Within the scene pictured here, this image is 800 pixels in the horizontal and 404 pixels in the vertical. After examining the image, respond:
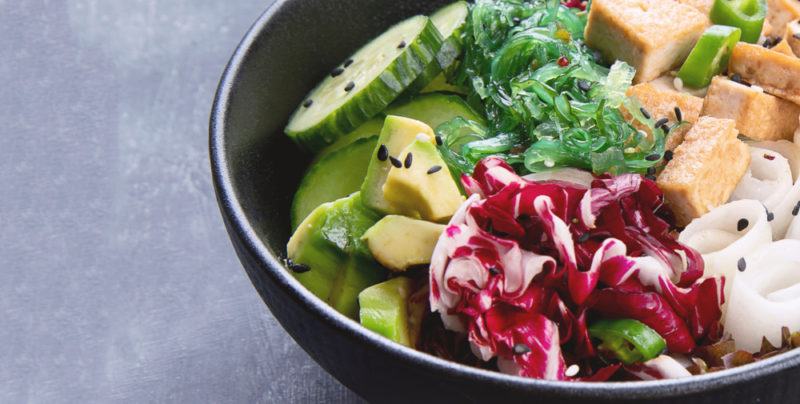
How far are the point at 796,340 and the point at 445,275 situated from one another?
0.86m

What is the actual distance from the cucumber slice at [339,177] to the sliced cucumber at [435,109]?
0.16 meters

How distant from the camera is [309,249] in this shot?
2.68m

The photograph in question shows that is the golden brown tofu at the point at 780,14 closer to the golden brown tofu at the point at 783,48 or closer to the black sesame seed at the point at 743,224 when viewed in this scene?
the golden brown tofu at the point at 783,48

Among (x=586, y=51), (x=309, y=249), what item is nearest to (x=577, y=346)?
(x=309, y=249)

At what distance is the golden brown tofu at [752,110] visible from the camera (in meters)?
2.87

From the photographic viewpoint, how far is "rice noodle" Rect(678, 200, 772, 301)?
2670 millimetres

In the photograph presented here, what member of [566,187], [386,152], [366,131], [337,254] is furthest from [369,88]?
[566,187]

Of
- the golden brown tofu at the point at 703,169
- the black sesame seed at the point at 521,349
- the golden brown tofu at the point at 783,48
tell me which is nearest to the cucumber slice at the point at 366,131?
the golden brown tofu at the point at 703,169

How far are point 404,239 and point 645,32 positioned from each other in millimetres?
1026

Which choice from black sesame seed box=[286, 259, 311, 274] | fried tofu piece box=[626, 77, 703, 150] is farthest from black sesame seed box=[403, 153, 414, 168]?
fried tofu piece box=[626, 77, 703, 150]

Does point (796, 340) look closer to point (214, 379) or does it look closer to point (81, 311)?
point (214, 379)

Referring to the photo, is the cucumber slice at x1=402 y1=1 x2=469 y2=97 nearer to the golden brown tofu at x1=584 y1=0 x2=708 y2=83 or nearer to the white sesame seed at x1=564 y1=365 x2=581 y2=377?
the golden brown tofu at x1=584 y1=0 x2=708 y2=83

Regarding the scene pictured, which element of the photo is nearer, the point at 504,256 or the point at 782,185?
the point at 504,256

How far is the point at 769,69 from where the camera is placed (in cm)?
295
